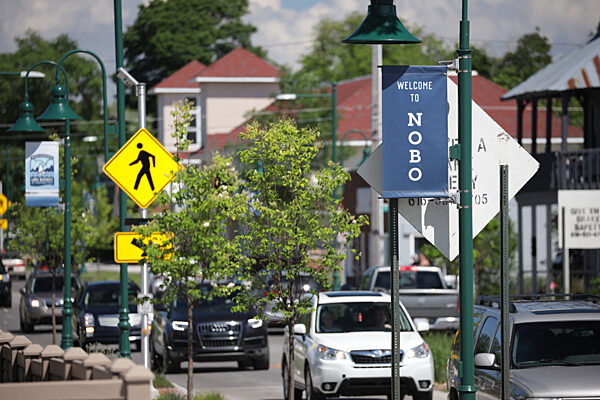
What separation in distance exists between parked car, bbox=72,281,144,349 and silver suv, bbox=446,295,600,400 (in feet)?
49.4

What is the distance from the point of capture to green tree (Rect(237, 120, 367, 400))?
1608 cm

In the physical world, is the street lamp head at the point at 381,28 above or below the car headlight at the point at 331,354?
above

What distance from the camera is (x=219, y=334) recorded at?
2403 cm

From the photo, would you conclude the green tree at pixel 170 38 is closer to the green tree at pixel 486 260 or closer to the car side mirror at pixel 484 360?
the green tree at pixel 486 260

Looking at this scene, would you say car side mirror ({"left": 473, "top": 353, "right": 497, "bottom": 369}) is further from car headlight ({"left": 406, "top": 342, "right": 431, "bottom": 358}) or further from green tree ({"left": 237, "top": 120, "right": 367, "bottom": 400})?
car headlight ({"left": 406, "top": 342, "right": 431, "bottom": 358})

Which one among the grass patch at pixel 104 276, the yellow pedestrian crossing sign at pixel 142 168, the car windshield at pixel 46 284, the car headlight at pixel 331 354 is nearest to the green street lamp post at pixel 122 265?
the yellow pedestrian crossing sign at pixel 142 168

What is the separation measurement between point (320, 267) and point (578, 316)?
4.87 meters

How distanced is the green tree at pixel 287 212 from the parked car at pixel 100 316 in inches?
424

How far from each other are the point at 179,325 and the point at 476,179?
1387 cm

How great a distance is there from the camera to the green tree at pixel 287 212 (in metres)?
16.1

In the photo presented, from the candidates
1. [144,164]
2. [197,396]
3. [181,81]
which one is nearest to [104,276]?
[181,81]

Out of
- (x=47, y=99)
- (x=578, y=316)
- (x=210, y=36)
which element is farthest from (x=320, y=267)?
(x=210, y=36)

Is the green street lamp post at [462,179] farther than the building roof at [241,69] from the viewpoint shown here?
No

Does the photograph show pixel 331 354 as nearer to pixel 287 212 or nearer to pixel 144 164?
pixel 287 212
